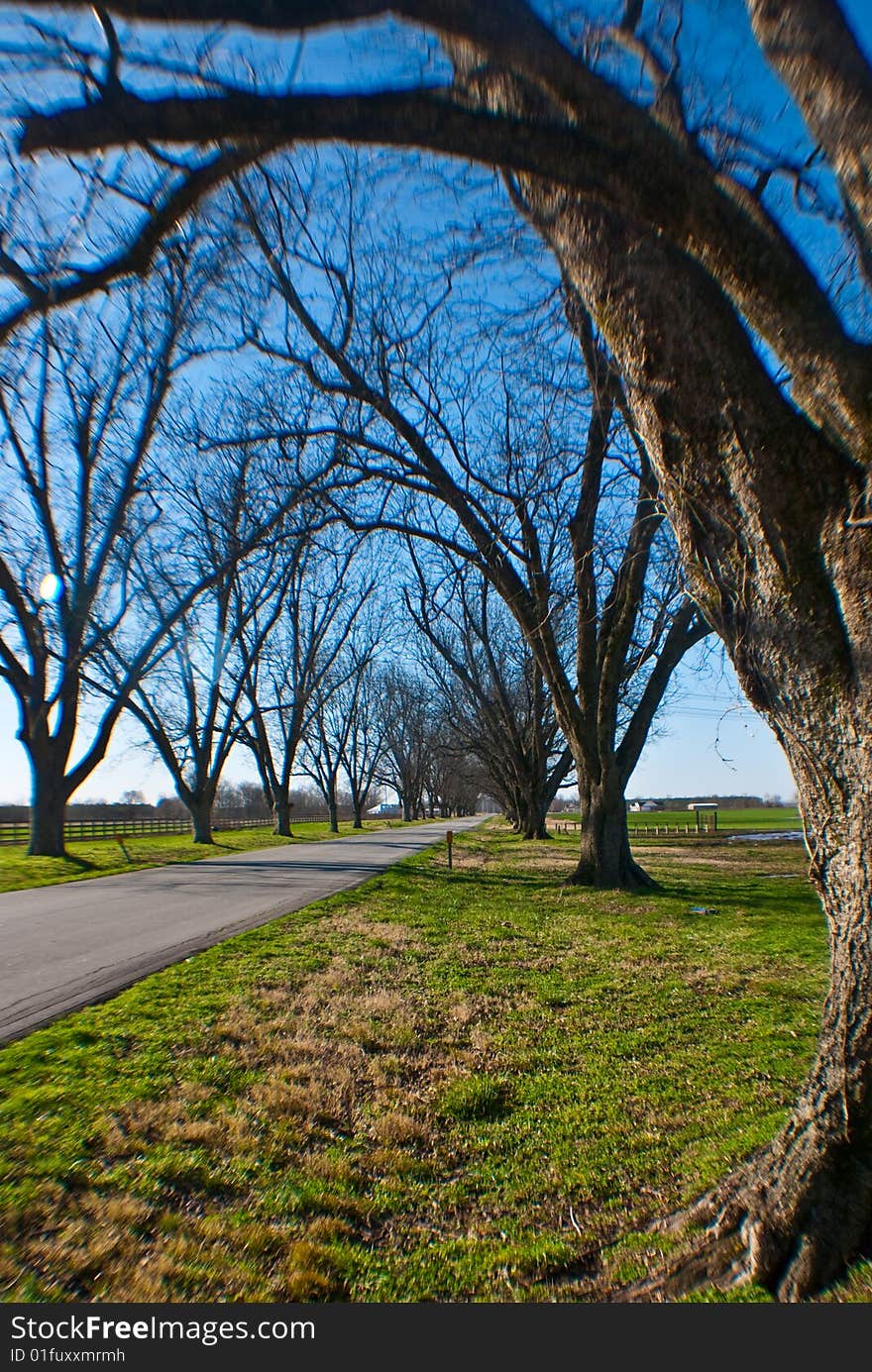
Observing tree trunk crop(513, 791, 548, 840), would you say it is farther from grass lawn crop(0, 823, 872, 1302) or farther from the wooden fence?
grass lawn crop(0, 823, 872, 1302)

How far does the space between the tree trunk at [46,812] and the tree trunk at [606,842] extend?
15.6m

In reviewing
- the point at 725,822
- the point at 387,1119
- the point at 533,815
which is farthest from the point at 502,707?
the point at 725,822

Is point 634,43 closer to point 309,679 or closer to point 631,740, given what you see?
point 631,740

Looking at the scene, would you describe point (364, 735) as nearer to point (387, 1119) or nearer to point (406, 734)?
point (406, 734)

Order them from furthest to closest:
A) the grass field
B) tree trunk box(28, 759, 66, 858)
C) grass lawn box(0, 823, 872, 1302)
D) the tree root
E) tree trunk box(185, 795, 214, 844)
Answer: the grass field < tree trunk box(185, 795, 214, 844) < tree trunk box(28, 759, 66, 858) < grass lawn box(0, 823, 872, 1302) < the tree root

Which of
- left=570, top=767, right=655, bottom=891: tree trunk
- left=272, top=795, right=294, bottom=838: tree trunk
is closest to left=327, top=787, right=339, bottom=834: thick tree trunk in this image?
left=272, top=795, right=294, bottom=838: tree trunk

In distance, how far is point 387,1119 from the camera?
344cm

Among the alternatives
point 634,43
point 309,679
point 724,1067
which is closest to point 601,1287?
point 724,1067

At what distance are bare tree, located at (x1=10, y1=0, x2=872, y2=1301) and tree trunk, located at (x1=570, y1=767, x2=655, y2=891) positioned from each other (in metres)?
9.81

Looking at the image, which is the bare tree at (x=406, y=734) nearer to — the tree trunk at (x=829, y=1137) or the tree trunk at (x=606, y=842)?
the tree trunk at (x=606, y=842)

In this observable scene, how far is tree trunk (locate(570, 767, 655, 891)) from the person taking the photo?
1215 cm

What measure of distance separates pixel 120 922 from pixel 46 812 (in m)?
13.2

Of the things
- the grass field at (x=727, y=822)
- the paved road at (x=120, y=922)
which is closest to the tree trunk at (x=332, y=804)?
the grass field at (x=727, y=822)

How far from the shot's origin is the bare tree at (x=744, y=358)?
7.22 ft
